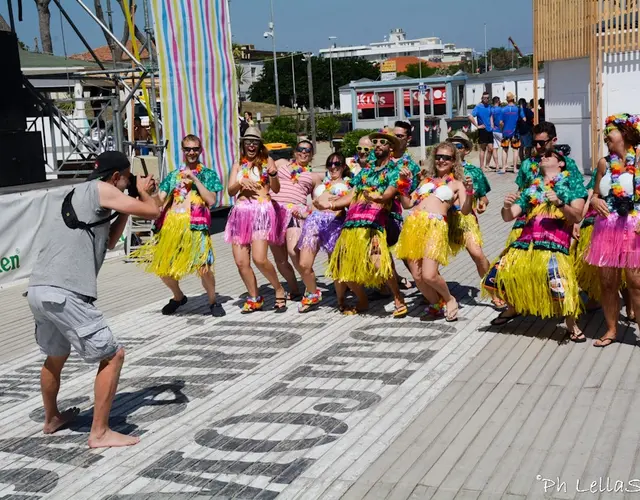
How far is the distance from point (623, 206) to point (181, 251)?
3.94 meters

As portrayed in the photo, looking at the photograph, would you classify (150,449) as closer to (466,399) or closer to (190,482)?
(190,482)

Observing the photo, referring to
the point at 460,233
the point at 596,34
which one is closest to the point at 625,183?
the point at 460,233

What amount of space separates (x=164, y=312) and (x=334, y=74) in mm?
92813

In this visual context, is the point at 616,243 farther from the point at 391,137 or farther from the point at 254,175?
the point at 254,175

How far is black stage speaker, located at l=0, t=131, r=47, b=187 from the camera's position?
38.8 feet

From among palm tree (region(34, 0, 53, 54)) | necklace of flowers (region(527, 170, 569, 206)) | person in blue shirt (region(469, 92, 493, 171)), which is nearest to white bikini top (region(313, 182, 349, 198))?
necklace of flowers (region(527, 170, 569, 206))

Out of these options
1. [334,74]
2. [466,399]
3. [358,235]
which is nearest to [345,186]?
[358,235]

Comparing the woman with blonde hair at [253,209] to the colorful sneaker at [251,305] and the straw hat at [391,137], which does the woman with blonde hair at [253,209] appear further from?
the straw hat at [391,137]

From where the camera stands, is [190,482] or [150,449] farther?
[150,449]

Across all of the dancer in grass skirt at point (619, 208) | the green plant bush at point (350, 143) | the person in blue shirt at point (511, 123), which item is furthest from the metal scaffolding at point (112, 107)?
the green plant bush at point (350, 143)

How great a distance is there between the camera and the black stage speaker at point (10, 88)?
1188cm

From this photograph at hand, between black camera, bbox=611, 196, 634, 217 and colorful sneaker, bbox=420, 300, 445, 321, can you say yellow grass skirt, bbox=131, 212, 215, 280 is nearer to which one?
colorful sneaker, bbox=420, 300, 445, 321

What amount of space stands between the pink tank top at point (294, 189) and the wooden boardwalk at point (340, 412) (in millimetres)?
1127

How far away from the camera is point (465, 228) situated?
764 centimetres
